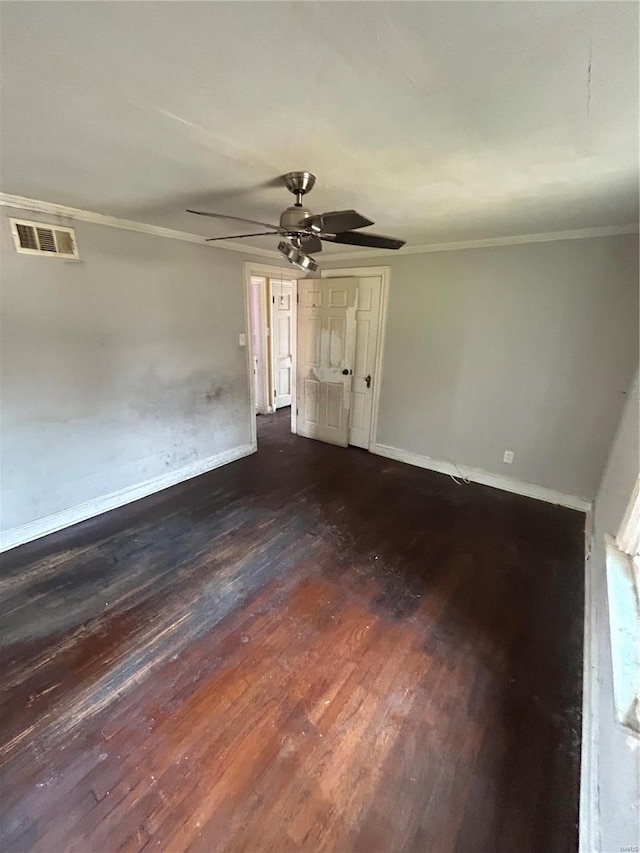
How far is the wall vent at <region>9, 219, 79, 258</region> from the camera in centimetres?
233

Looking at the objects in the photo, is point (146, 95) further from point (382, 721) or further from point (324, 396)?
point (324, 396)

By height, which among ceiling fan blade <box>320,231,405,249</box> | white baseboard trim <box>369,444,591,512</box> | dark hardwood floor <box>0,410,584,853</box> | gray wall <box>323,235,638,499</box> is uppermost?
ceiling fan blade <box>320,231,405,249</box>

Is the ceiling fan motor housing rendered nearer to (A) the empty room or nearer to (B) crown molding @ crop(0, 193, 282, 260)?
(A) the empty room

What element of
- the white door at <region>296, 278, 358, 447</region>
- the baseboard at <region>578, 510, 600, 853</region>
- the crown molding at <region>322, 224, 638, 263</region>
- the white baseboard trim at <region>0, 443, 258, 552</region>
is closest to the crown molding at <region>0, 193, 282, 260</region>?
the white door at <region>296, 278, 358, 447</region>


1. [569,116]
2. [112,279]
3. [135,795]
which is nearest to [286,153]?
[569,116]

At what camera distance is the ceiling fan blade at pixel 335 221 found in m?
1.57

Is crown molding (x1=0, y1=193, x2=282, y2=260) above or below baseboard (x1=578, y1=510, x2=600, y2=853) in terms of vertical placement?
above

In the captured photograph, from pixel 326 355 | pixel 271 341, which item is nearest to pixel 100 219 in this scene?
pixel 326 355

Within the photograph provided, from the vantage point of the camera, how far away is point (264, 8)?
0.83 meters

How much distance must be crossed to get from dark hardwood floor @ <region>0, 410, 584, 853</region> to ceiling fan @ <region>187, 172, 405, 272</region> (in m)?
1.98

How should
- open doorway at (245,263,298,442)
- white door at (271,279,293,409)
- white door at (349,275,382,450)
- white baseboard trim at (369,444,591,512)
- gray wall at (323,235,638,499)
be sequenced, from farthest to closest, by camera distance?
white door at (271,279,293,409) → open doorway at (245,263,298,442) → white door at (349,275,382,450) → white baseboard trim at (369,444,591,512) → gray wall at (323,235,638,499)

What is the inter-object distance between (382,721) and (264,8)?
2359 mm

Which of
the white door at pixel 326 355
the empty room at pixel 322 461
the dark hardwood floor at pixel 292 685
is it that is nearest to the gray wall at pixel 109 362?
the empty room at pixel 322 461

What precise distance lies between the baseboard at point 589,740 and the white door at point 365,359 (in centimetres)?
267
